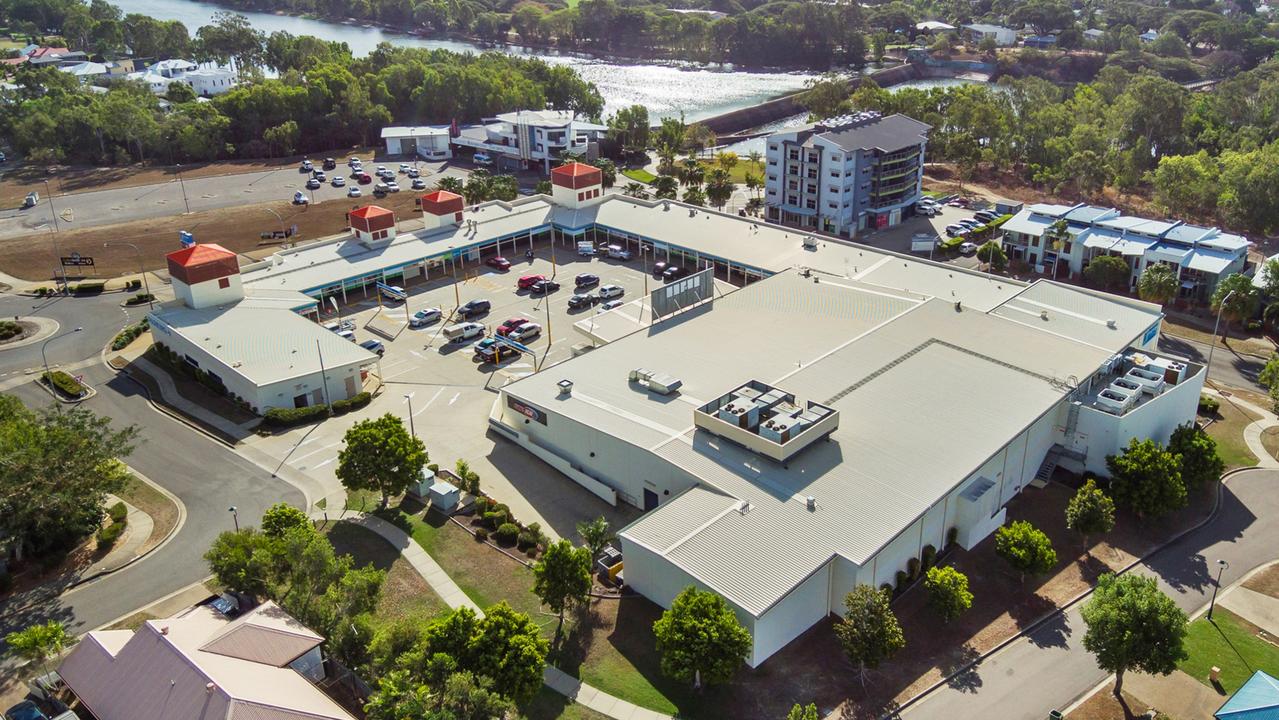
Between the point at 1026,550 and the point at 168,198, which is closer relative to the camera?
the point at 1026,550

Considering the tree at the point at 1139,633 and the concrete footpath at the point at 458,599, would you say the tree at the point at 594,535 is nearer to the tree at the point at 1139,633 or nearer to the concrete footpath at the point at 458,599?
the concrete footpath at the point at 458,599

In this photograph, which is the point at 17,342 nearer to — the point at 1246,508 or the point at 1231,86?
the point at 1246,508

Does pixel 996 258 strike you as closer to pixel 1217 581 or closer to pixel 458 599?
pixel 1217 581

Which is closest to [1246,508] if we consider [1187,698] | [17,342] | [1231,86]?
[1187,698]

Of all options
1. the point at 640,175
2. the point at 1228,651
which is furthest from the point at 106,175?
the point at 1228,651

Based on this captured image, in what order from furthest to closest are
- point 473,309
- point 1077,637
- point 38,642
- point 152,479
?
point 473,309, point 152,479, point 1077,637, point 38,642

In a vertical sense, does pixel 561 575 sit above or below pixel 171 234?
below
